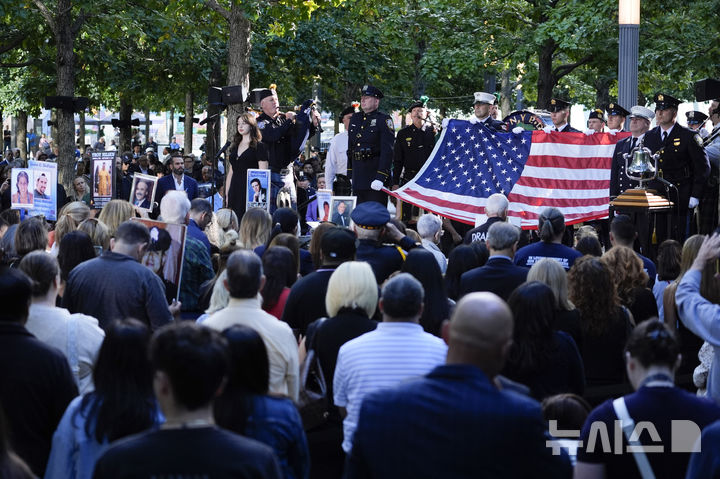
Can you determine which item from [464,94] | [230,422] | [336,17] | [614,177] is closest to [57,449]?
[230,422]

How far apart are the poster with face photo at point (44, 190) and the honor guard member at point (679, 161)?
689 centimetres

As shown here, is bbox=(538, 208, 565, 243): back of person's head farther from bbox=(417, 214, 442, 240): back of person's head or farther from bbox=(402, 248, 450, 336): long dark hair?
bbox=(402, 248, 450, 336): long dark hair

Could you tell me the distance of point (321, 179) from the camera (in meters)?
17.8

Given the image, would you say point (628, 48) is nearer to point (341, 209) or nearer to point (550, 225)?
point (341, 209)

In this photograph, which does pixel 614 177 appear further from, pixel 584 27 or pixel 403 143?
pixel 584 27

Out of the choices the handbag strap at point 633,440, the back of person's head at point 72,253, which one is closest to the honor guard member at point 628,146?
the back of person's head at point 72,253

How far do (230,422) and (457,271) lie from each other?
14.0 ft

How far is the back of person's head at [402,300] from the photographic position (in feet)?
16.3

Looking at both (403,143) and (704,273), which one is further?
(403,143)

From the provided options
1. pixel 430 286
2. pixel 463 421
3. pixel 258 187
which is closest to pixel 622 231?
pixel 430 286

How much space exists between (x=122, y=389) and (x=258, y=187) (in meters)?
9.32

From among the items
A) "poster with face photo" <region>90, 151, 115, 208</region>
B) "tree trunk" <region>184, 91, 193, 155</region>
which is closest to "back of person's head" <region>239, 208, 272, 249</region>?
"poster with face photo" <region>90, 151, 115, 208</region>

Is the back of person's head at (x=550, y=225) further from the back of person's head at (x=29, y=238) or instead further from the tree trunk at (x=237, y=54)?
the tree trunk at (x=237, y=54)

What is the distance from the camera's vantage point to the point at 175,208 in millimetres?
8258
